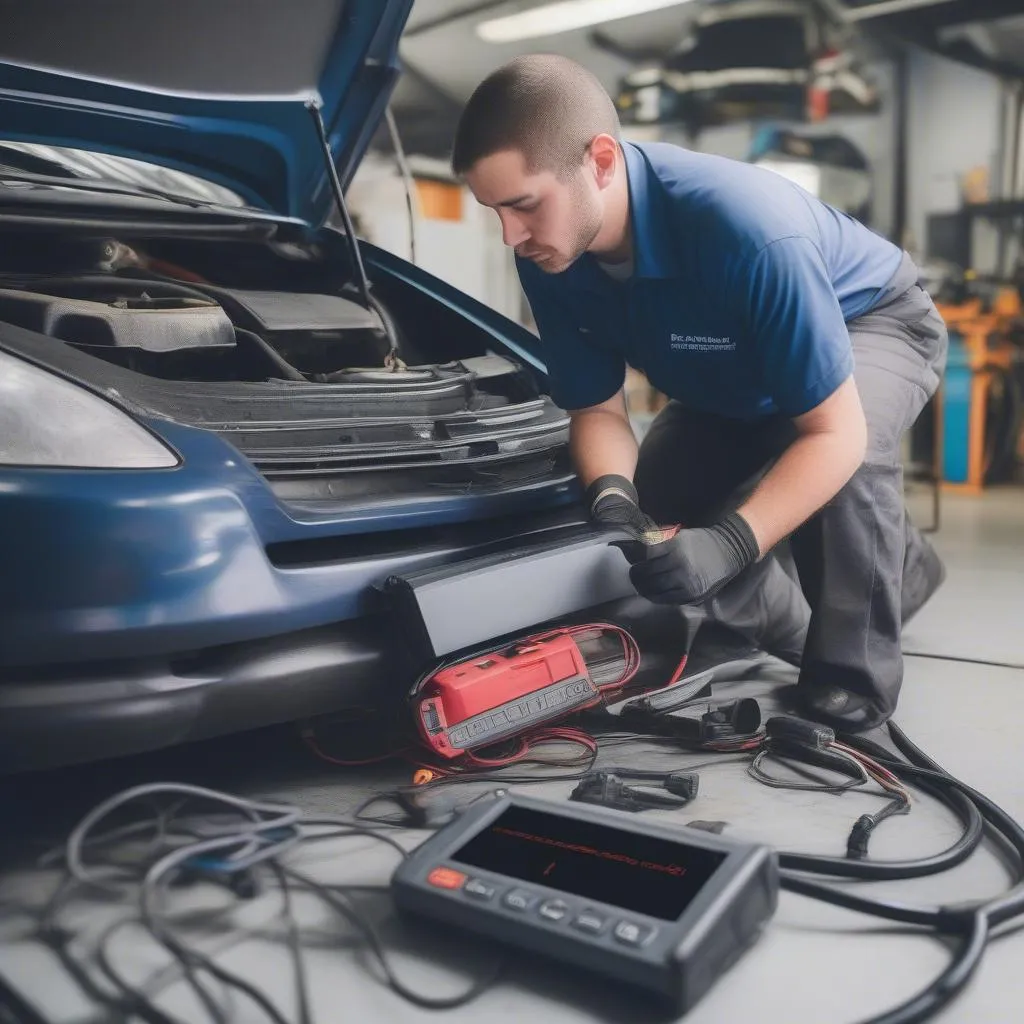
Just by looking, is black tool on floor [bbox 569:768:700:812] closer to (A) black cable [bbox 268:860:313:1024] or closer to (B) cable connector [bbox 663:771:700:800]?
(B) cable connector [bbox 663:771:700:800]

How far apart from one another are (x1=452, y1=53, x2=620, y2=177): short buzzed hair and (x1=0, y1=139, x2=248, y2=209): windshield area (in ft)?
1.87

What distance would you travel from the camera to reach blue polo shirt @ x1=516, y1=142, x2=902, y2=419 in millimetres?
1432

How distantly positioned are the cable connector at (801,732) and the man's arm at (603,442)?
0.46 m

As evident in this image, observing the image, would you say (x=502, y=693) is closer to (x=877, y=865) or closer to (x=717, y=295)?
(x=877, y=865)

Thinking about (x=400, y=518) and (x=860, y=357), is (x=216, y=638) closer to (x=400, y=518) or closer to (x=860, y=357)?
(x=400, y=518)

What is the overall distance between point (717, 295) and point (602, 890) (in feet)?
2.89

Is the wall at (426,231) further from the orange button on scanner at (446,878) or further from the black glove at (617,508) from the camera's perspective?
the orange button on scanner at (446,878)

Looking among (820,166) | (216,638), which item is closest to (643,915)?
(216,638)

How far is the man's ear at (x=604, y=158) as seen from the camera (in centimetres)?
146

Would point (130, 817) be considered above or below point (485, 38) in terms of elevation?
below

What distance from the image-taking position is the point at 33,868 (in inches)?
46.0

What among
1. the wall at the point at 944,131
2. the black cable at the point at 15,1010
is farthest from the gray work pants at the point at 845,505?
the wall at the point at 944,131

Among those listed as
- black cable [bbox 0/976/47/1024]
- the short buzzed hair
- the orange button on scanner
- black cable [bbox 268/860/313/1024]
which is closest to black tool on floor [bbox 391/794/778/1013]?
the orange button on scanner

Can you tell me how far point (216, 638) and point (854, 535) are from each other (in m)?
0.97
